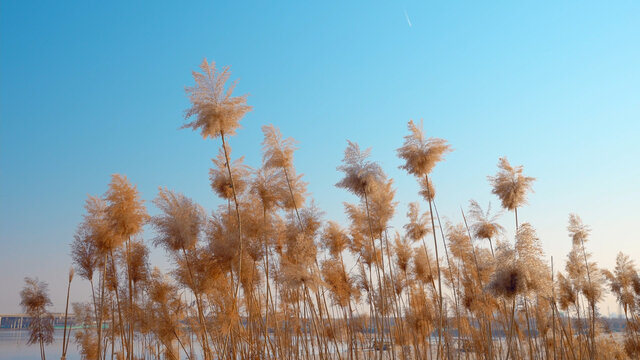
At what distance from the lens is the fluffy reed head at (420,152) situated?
17.4 ft

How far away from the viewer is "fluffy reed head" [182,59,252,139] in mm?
4711

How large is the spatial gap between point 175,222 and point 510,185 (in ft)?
15.8

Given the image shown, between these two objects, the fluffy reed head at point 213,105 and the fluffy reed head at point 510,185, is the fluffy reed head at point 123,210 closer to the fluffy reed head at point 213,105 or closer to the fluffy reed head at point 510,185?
the fluffy reed head at point 213,105

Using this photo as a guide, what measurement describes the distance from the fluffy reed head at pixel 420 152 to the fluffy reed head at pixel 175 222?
9.30 ft

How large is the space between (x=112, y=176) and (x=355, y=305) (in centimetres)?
474

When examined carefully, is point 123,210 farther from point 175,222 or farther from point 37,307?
point 37,307

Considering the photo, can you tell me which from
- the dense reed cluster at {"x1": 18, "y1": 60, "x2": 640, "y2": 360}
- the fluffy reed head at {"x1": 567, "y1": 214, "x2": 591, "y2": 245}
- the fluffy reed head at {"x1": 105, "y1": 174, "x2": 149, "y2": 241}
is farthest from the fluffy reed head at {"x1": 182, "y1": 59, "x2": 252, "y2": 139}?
the fluffy reed head at {"x1": 567, "y1": 214, "x2": 591, "y2": 245}

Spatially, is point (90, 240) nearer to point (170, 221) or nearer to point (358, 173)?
point (170, 221)

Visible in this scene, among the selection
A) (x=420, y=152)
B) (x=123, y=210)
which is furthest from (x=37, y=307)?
(x=420, y=152)

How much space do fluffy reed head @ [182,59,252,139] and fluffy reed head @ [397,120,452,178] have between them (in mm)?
2124

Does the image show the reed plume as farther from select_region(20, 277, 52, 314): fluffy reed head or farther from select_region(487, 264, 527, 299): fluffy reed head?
select_region(20, 277, 52, 314): fluffy reed head

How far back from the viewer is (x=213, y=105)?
4.70 meters

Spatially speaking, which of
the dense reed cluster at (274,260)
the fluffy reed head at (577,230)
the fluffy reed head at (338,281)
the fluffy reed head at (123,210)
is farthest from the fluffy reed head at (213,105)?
the fluffy reed head at (577,230)

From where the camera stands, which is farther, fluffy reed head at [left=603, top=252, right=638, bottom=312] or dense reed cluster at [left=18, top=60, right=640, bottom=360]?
fluffy reed head at [left=603, top=252, right=638, bottom=312]
